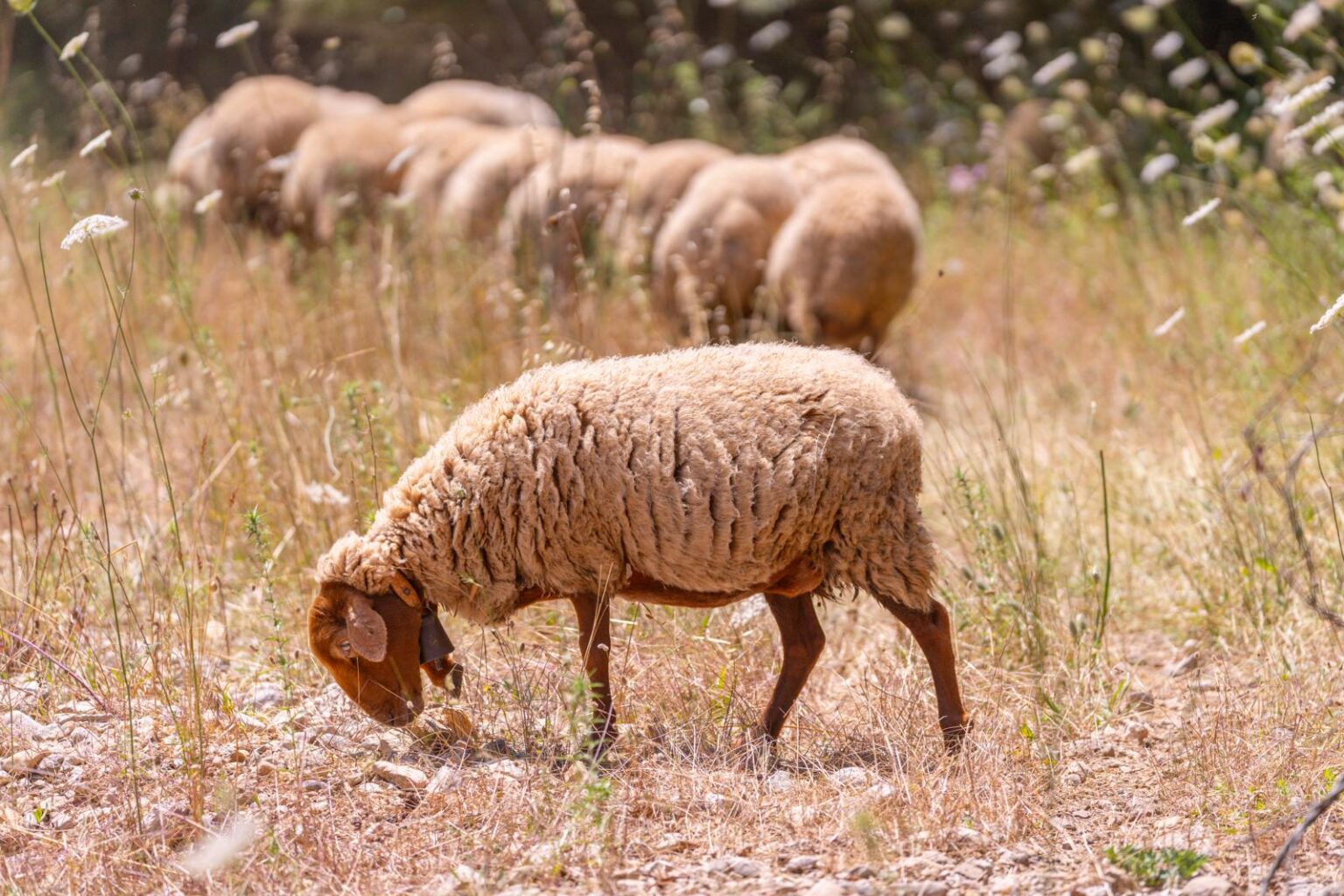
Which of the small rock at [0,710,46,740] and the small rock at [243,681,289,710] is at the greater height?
the small rock at [0,710,46,740]

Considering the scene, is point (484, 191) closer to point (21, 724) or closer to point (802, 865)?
point (21, 724)

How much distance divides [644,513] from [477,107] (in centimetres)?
794

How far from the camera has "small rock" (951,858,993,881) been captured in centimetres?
299

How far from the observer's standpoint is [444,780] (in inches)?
136

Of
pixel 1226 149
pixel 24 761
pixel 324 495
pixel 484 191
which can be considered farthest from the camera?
pixel 484 191

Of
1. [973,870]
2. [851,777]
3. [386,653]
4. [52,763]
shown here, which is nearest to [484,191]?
[386,653]

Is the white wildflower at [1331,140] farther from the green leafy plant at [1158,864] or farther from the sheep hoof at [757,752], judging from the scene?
the sheep hoof at [757,752]

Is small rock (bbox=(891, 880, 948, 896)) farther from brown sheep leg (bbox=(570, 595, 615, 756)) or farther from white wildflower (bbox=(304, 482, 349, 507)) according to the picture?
white wildflower (bbox=(304, 482, 349, 507))

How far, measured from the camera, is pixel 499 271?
6.85m

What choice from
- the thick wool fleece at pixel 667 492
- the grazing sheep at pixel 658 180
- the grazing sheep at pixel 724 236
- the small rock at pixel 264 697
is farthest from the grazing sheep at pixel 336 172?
the thick wool fleece at pixel 667 492

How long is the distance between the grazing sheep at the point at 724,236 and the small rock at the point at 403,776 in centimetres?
385

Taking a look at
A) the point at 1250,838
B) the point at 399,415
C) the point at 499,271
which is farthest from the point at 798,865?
the point at 499,271

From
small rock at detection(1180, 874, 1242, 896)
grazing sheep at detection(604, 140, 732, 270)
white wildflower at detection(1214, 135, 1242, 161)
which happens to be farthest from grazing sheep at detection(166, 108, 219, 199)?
small rock at detection(1180, 874, 1242, 896)

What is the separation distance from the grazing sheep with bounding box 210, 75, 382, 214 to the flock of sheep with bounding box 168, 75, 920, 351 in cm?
4
